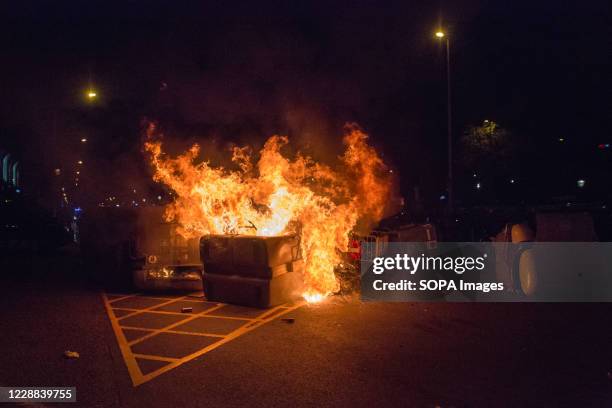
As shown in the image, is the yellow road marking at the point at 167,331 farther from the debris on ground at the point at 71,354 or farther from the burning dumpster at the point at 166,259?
the debris on ground at the point at 71,354

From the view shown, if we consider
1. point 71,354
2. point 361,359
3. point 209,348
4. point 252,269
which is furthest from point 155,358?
point 252,269

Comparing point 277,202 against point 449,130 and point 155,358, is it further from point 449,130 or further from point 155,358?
point 449,130

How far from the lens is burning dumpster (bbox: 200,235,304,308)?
8719mm

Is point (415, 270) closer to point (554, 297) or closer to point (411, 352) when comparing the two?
point (554, 297)

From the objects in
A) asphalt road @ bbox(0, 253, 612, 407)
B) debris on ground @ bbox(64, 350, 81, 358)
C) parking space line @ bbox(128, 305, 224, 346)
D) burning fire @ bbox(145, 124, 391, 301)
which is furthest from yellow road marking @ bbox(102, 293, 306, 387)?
burning fire @ bbox(145, 124, 391, 301)

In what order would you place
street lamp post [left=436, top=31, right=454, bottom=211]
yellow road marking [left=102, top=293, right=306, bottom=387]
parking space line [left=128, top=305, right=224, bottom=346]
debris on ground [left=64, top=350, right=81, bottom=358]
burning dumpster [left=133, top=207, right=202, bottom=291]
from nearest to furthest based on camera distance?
yellow road marking [left=102, top=293, right=306, bottom=387]
debris on ground [left=64, top=350, right=81, bottom=358]
parking space line [left=128, top=305, right=224, bottom=346]
burning dumpster [left=133, top=207, right=202, bottom=291]
street lamp post [left=436, top=31, right=454, bottom=211]

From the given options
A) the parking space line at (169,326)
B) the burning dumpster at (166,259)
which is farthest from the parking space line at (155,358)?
the burning dumpster at (166,259)

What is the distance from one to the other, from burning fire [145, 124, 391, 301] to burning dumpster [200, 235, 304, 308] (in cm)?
62

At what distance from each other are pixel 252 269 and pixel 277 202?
194 cm

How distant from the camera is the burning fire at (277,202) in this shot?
10000 mm

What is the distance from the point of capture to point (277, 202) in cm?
1041

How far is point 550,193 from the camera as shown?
2828 centimetres

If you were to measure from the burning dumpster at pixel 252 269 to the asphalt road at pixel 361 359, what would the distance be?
63 cm

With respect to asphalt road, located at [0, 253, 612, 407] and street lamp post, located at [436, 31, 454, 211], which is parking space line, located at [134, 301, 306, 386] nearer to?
asphalt road, located at [0, 253, 612, 407]
